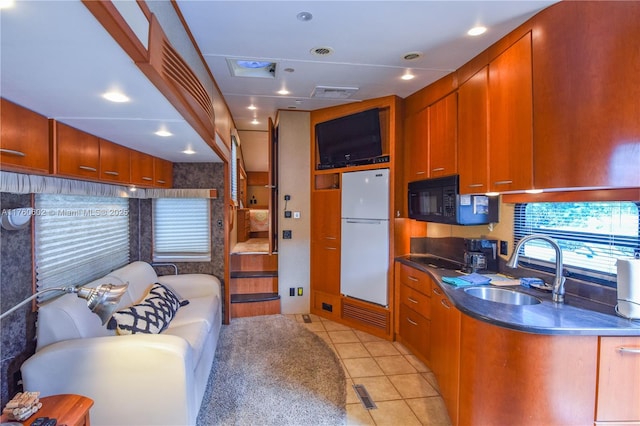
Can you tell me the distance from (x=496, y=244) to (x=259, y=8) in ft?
8.16

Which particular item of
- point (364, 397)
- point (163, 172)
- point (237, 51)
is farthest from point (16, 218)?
point (364, 397)

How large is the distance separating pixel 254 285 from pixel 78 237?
6.97 ft

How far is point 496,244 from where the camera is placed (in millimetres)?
2625

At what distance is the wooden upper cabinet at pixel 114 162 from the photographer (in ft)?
7.19

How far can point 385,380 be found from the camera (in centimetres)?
256

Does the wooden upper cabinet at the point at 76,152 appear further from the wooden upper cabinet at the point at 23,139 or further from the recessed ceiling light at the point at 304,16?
the recessed ceiling light at the point at 304,16

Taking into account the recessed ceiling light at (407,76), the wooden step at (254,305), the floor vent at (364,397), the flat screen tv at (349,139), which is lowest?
the floor vent at (364,397)

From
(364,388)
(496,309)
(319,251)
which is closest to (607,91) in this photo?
(496,309)

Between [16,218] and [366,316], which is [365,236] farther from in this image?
[16,218]

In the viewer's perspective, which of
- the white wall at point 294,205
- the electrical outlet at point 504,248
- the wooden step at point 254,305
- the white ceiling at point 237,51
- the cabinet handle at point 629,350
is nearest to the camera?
the white ceiling at point 237,51

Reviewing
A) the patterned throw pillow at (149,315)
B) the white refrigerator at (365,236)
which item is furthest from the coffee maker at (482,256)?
the patterned throw pillow at (149,315)

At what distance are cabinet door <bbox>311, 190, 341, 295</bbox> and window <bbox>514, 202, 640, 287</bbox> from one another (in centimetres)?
193

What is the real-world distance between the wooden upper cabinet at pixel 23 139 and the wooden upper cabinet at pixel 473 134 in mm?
2713

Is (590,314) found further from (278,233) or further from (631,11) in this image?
(278,233)
